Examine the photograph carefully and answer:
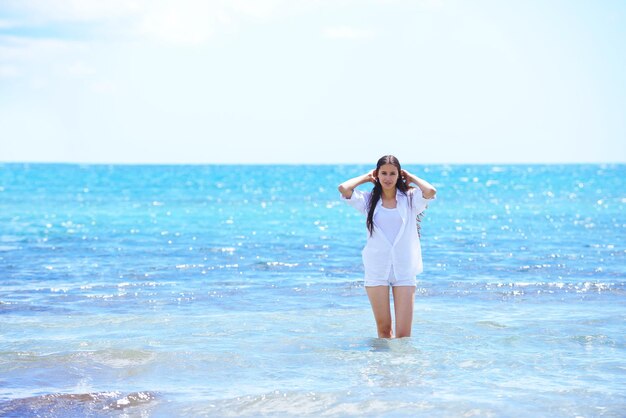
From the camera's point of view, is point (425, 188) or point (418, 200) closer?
point (425, 188)

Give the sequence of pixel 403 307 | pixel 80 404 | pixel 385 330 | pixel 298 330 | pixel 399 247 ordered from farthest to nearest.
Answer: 1. pixel 298 330
2. pixel 385 330
3. pixel 403 307
4. pixel 399 247
5. pixel 80 404

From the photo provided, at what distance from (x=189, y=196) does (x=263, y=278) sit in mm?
35517

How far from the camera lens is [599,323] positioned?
10.2 meters

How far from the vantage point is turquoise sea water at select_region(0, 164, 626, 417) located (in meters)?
7.13

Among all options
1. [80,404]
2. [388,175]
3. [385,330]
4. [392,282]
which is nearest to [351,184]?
[388,175]

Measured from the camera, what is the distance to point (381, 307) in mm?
8594

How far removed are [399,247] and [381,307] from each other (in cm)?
67

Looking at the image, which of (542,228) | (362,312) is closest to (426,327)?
(362,312)

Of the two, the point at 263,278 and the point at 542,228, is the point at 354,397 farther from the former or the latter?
the point at 542,228

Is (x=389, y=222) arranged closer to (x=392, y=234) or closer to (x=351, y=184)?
(x=392, y=234)

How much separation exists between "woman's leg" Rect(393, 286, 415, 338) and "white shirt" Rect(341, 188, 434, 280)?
0.13m

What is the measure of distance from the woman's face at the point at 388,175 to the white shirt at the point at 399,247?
207 mm

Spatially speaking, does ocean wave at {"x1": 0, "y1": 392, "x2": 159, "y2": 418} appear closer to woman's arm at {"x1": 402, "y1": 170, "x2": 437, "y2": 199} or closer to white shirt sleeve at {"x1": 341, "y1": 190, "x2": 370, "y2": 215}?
white shirt sleeve at {"x1": 341, "y1": 190, "x2": 370, "y2": 215}

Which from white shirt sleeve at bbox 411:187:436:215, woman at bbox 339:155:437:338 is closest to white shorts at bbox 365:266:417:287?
woman at bbox 339:155:437:338
